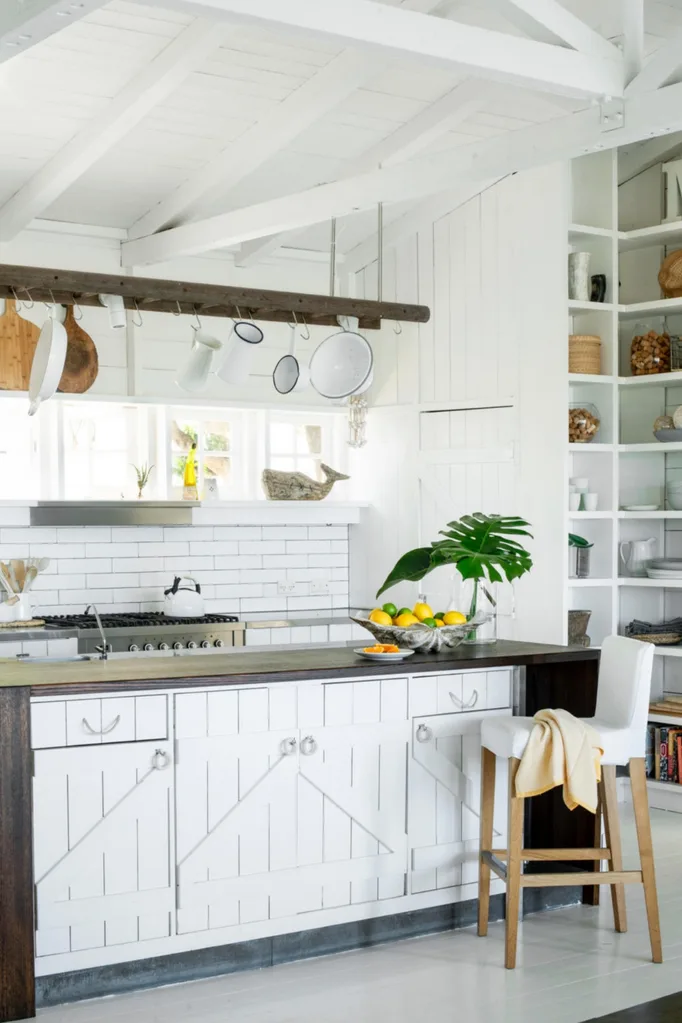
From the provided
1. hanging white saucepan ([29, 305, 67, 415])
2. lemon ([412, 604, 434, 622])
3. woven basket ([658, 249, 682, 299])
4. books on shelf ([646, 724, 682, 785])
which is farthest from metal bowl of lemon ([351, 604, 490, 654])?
woven basket ([658, 249, 682, 299])

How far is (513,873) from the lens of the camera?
14.1ft

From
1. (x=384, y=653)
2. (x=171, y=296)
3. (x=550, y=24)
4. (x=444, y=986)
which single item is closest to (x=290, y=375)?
(x=171, y=296)

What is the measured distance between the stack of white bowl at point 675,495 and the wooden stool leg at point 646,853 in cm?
280

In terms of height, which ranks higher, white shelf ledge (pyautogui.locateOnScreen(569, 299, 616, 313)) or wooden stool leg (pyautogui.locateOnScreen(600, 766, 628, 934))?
white shelf ledge (pyautogui.locateOnScreen(569, 299, 616, 313))

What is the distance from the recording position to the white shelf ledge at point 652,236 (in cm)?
689

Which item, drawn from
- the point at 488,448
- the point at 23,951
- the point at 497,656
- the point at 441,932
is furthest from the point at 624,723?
the point at 488,448

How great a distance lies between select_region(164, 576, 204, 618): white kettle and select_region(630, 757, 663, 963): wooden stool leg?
3.26 m

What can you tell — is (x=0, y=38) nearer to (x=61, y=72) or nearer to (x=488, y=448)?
(x=61, y=72)

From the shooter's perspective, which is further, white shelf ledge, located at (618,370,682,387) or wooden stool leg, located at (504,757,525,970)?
white shelf ledge, located at (618,370,682,387)

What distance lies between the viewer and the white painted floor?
3891mm

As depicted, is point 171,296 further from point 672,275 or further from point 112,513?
point 672,275

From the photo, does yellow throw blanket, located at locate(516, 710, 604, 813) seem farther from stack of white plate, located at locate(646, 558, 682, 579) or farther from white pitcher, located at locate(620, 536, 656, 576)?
white pitcher, located at locate(620, 536, 656, 576)

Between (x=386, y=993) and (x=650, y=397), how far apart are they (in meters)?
4.31

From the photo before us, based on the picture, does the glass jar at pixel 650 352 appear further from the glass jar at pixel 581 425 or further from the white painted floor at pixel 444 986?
the white painted floor at pixel 444 986
